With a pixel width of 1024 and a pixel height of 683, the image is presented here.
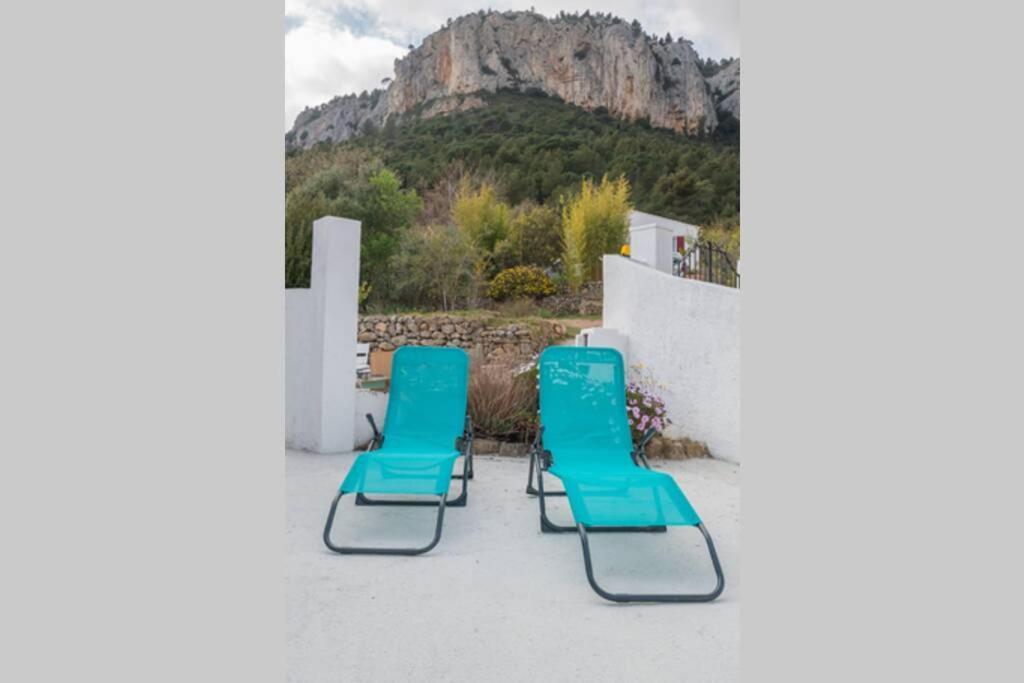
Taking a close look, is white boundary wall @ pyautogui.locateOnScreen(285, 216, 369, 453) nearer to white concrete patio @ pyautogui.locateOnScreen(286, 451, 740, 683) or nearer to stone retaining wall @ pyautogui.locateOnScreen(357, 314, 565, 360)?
white concrete patio @ pyautogui.locateOnScreen(286, 451, 740, 683)

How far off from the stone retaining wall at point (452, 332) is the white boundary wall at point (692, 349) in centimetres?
353

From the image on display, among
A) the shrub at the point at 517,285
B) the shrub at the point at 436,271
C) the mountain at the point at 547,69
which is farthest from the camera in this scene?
the mountain at the point at 547,69

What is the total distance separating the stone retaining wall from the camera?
31.0ft

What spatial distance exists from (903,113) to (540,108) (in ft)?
68.9

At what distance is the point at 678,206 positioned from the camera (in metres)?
15.5

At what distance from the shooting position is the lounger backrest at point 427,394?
4031mm

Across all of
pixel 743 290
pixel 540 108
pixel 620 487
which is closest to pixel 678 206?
pixel 540 108

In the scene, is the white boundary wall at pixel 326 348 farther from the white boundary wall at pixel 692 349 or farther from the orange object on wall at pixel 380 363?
the orange object on wall at pixel 380 363

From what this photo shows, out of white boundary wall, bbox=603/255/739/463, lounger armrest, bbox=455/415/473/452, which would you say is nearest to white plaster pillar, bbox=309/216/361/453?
lounger armrest, bbox=455/415/473/452

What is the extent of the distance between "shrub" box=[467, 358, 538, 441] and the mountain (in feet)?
51.0

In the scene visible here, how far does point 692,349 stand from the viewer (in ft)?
17.6

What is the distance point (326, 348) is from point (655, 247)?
3.71m

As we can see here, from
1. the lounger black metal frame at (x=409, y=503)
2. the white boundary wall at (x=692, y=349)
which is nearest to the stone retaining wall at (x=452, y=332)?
the white boundary wall at (x=692, y=349)

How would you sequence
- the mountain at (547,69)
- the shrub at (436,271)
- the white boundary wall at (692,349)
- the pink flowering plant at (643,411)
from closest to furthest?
1. the pink flowering plant at (643,411)
2. the white boundary wall at (692,349)
3. the shrub at (436,271)
4. the mountain at (547,69)
